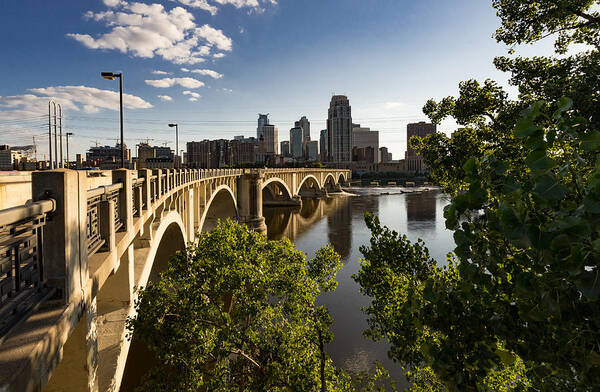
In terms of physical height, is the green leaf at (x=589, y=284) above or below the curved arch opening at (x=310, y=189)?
above

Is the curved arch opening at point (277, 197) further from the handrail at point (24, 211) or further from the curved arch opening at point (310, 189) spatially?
the handrail at point (24, 211)

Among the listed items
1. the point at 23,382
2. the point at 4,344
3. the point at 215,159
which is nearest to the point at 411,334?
the point at 23,382

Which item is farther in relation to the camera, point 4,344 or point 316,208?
point 316,208

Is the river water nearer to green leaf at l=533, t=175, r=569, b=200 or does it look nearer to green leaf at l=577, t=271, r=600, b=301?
green leaf at l=577, t=271, r=600, b=301

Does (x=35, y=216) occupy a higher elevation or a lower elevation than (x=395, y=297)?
higher

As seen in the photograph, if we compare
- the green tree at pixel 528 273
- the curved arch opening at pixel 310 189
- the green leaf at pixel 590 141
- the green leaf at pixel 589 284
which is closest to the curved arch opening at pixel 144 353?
the green tree at pixel 528 273

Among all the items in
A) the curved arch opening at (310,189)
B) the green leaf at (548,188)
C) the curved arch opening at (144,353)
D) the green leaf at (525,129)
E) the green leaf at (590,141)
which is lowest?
Result: the curved arch opening at (144,353)

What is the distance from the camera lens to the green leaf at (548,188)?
1.85 m

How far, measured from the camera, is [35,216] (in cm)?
356

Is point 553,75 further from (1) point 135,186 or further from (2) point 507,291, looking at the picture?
(1) point 135,186

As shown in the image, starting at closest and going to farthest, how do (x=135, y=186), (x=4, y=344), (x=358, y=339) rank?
(x=4, y=344)
(x=135, y=186)
(x=358, y=339)

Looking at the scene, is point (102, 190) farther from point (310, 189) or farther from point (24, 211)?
point (310, 189)

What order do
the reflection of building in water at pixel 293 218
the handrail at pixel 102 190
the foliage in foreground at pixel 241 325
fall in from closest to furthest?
the handrail at pixel 102 190 < the foliage in foreground at pixel 241 325 < the reflection of building in water at pixel 293 218

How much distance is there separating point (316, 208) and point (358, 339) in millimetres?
54332
